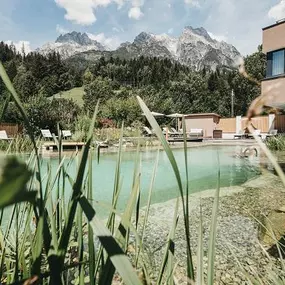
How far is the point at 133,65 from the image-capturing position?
67.0m

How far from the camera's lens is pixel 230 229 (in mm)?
3719

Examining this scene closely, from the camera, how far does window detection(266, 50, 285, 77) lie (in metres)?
18.5

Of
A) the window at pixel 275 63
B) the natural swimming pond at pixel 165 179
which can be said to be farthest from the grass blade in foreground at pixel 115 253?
the window at pixel 275 63

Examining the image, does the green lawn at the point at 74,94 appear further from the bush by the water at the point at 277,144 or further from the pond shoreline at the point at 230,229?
the pond shoreline at the point at 230,229

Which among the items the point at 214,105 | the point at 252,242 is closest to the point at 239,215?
the point at 252,242

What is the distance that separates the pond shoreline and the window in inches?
540

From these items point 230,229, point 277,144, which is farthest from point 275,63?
point 230,229

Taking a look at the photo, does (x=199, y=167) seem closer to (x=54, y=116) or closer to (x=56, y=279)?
(x=56, y=279)

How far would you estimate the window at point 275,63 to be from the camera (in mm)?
18500

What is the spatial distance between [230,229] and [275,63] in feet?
56.5

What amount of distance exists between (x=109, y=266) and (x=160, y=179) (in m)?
7.57

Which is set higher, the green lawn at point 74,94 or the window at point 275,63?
the green lawn at point 74,94

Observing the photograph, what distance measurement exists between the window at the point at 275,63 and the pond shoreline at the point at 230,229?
13.7m

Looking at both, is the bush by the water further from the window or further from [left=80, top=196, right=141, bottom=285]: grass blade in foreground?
[left=80, top=196, right=141, bottom=285]: grass blade in foreground
